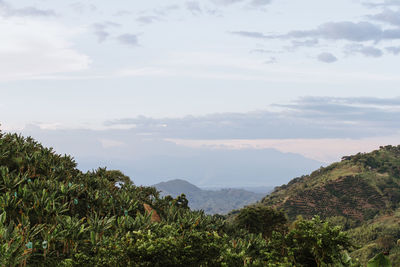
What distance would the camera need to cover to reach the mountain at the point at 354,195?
10934 centimetres

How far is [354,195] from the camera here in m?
121

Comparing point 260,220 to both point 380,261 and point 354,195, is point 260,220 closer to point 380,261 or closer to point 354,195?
point 380,261

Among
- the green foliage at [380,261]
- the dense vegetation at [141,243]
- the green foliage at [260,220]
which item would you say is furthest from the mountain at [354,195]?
the green foliage at [380,261]

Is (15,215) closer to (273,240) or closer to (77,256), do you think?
(77,256)

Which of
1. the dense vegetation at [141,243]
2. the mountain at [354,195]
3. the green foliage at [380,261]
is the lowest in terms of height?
the mountain at [354,195]

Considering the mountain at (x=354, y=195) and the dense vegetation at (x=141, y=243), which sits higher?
the dense vegetation at (x=141, y=243)

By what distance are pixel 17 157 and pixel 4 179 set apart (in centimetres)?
464

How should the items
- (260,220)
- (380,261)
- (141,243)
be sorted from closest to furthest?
1. (380,261)
2. (141,243)
3. (260,220)

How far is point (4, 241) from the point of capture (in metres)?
9.84

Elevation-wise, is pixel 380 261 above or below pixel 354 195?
above

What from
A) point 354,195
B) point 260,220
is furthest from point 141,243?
point 354,195

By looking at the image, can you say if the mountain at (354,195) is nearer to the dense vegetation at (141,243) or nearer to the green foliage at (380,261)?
the dense vegetation at (141,243)

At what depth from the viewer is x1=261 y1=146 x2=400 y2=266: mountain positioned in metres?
109

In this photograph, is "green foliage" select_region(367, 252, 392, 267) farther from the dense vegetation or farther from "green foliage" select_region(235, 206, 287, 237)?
"green foliage" select_region(235, 206, 287, 237)
